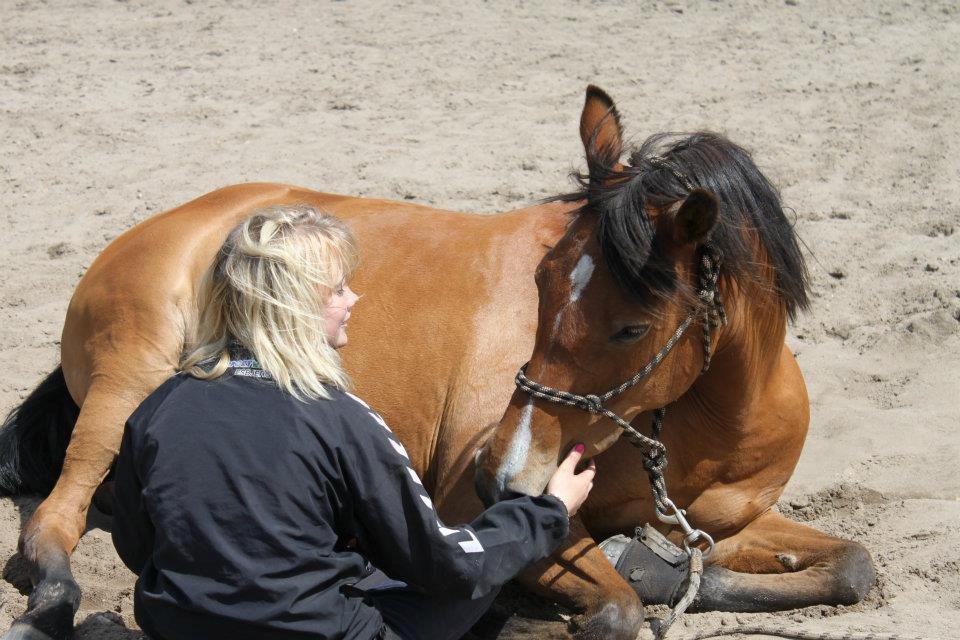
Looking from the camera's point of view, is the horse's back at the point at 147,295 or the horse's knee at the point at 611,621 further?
the horse's back at the point at 147,295

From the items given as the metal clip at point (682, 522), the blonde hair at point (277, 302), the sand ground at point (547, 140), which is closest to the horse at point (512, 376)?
the metal clip at point (682, 522)

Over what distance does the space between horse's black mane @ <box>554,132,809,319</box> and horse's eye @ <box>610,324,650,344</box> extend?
78mm

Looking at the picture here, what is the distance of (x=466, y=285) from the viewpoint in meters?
3.65

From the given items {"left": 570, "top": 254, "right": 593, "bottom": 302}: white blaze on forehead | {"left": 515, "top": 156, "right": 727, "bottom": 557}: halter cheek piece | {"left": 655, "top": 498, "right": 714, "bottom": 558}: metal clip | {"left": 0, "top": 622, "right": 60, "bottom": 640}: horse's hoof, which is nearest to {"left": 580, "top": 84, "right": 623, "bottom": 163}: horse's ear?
{"left": 515, "top": 156, "right": 727, "bottom": 557}: halter cheek piece

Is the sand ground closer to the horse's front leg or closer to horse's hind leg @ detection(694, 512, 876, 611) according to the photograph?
horse's hind leg @ detection(694, 512, 876, 611)

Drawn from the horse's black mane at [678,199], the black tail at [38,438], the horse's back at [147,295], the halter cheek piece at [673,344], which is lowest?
the black tail at [38,438]

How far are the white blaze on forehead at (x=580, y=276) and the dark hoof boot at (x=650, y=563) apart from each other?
101cm

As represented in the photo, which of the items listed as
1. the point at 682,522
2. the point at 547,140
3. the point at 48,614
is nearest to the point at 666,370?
the point at 682,522

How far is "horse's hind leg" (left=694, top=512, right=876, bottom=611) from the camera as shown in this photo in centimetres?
329

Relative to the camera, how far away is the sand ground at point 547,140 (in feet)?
13.1

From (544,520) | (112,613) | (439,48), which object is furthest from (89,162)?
(544,520)

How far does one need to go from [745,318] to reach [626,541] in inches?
35.4

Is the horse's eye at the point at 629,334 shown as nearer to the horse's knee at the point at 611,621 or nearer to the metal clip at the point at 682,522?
the metal clip at the point at 682,522

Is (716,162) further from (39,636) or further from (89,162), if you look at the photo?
(89,162)
